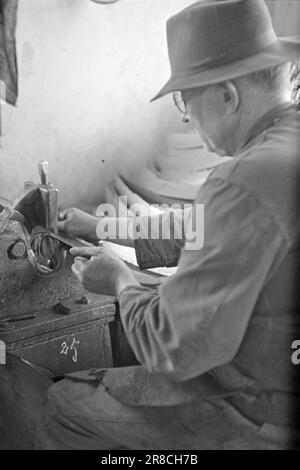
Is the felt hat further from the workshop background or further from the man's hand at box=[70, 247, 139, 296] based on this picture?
the workshop background

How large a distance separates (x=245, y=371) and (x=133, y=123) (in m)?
2.37

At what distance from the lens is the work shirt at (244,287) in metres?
1.09

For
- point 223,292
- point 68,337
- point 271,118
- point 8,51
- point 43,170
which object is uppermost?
point 8,51

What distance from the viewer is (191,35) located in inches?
47.6

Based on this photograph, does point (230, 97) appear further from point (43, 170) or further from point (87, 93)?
point (87, 93)

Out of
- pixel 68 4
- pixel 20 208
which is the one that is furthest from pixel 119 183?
pixel 20 208

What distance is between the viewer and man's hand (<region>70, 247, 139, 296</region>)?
137cm

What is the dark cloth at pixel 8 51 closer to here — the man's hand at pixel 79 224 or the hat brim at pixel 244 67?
the man's hand at pixel 79 224

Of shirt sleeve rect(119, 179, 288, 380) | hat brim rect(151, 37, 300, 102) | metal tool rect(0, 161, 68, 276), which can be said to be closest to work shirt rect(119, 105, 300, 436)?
shirt sleeve rect(119, 179, 288, 380)

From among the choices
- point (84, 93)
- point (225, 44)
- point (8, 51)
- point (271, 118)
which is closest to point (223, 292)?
point (271, 118)

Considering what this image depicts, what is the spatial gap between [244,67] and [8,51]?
194 centimetres

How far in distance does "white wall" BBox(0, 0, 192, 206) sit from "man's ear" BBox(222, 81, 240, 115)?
1.93 meters

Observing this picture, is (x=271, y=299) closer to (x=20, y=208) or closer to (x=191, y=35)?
(x=191, y=35)

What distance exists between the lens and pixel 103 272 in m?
1.41
